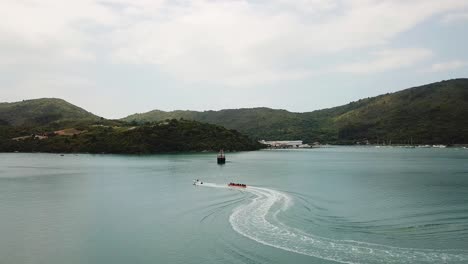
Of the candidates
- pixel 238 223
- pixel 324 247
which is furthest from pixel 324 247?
pixel 238 223

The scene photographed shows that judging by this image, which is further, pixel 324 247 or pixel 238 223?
pixel 238 223

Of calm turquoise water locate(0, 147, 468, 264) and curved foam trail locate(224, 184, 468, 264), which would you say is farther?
calm turquoise water locate(0, 147, 468, 264)

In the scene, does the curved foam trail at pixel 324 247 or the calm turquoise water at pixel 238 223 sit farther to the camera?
the calm turquoise water at pixel 238 223

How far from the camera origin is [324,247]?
30312mm

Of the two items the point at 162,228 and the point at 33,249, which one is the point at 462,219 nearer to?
the point at 162,228

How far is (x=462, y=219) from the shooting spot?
128ft

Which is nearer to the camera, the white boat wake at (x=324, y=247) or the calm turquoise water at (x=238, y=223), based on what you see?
the white boat wake at (x=324, y=247)

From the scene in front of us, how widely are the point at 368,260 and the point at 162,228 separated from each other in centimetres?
1845

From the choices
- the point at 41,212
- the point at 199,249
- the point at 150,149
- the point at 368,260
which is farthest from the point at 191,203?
the point at 150,149

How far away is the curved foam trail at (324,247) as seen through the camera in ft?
90.2

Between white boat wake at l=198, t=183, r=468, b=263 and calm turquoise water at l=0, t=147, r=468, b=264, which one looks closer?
white boat wake at l=198, t=183, r=468, b=263

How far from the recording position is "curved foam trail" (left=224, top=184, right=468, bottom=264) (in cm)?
2750

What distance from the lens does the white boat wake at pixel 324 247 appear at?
90.2 ft

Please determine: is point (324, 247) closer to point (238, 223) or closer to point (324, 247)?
point (324, 247)
